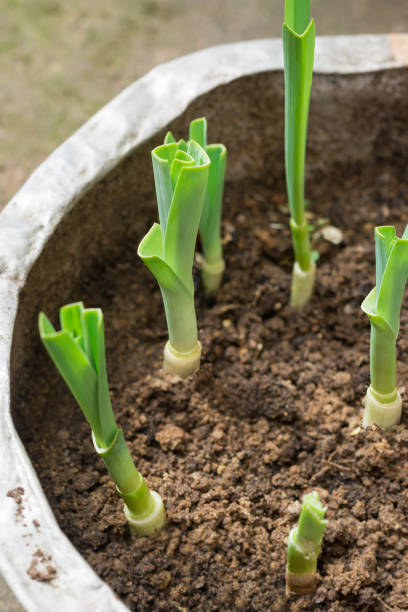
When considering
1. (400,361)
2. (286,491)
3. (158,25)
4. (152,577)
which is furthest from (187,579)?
(158,25)

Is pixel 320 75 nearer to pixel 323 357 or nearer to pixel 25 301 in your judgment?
pixel 323 357

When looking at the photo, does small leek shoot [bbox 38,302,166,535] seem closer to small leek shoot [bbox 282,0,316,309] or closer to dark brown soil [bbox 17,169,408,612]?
dark brown soil [bbox 17,169,408,612]

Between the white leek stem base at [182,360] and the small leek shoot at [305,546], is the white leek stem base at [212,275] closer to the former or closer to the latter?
the white leek stem base at [182,360]

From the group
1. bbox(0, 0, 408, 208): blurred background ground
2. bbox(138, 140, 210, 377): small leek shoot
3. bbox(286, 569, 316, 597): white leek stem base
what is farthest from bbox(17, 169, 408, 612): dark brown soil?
bbox(0, 0, 408, 208): blurred background ground

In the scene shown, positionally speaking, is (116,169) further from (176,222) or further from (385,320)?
(385,320)

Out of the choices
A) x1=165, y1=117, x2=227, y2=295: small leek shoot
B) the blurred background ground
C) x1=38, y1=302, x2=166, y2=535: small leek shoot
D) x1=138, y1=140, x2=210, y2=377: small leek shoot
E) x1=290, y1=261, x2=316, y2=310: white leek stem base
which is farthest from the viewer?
the blurred background ground
